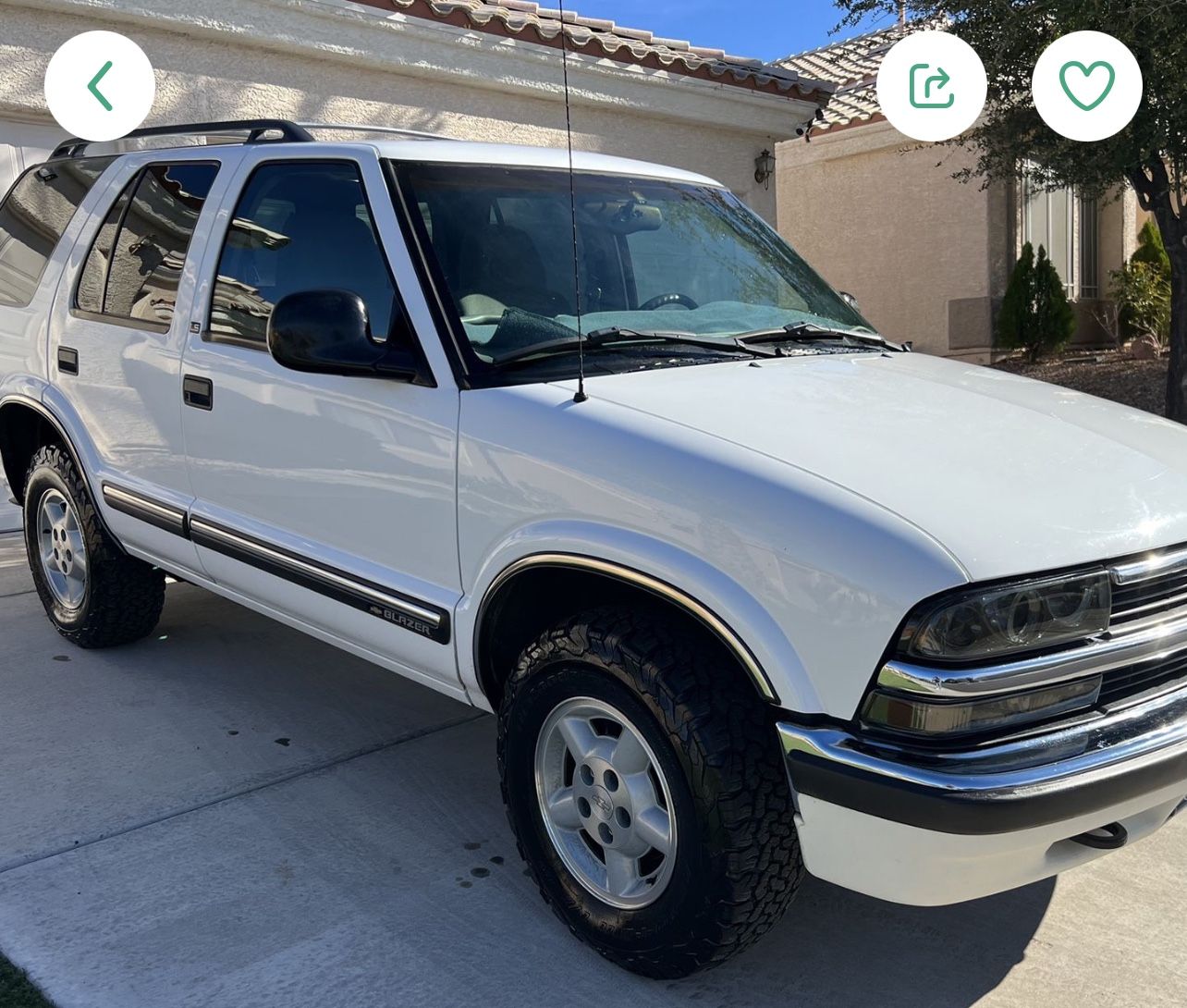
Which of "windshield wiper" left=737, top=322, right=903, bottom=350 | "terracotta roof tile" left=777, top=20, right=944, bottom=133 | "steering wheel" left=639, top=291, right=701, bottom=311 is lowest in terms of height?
"windshield wiper" left=737, top=322, right=903, bottom=350

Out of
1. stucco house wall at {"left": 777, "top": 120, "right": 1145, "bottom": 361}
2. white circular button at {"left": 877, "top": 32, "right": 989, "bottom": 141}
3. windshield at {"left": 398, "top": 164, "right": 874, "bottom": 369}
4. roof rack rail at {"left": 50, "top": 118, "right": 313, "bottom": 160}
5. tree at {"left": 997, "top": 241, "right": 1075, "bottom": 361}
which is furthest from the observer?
stucco house wall at {"left": 777, "top": 120, "right": 1145, "bottom": 361}

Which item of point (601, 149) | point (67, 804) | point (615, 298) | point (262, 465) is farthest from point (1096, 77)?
point (67, 804)

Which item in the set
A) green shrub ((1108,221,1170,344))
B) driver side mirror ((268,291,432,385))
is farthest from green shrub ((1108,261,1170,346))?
driver side mirror ((268,291,432,385))

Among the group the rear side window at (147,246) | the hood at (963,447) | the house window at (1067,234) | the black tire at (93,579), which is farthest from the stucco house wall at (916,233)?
the hood at (963,447)

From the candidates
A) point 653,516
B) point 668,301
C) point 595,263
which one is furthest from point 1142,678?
point 595,263

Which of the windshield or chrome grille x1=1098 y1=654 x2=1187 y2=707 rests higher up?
the windshield

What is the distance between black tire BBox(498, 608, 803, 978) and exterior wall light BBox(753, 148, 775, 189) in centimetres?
995

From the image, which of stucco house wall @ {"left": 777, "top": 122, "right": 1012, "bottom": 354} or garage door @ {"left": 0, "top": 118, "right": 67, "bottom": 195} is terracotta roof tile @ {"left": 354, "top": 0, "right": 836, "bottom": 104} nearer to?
garage door @ {"left": 0, "top": 118, "right": 67, "bottom": 195}

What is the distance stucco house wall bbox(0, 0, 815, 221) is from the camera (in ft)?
25.4

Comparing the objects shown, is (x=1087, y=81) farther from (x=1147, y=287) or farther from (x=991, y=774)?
(x=991, y=774)

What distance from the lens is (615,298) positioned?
350cm

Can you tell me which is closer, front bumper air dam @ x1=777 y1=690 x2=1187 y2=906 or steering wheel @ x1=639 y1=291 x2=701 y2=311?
front bumper air dam @ x1=777 y1=690 x2=1187 y2=906

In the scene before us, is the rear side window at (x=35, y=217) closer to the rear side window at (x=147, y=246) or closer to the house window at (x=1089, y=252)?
the rear side window at (x=147, y=246)

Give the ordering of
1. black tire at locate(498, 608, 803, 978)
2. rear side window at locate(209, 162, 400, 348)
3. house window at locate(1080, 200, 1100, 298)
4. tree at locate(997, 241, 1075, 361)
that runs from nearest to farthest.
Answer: black tire at locate(498, 608, 803, 978) → rear side window at locate(209, 162, 400, 348) → tree at locate(997, 241, 1075, 361) → house window at locate(1080, 200, 1100, 298)
